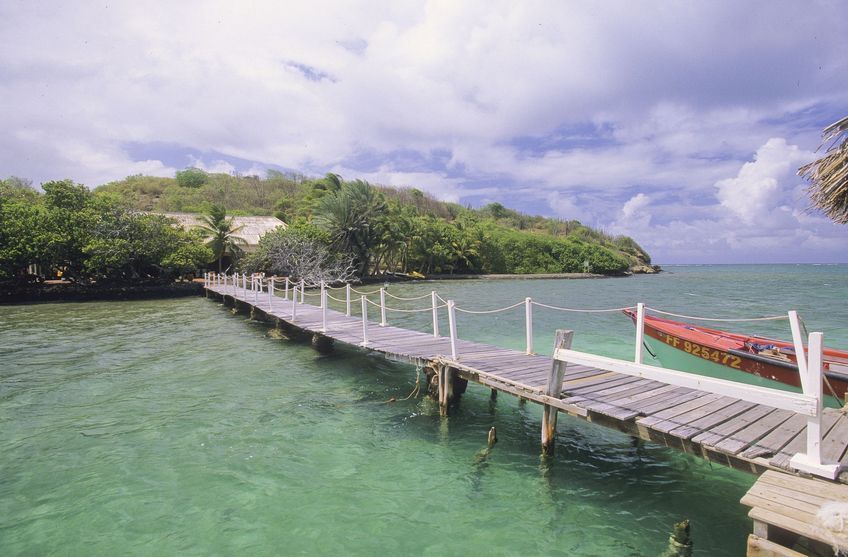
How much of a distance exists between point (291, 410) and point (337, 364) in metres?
3.68

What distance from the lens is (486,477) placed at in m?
6.01

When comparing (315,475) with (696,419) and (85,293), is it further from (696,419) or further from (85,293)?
(85,293)

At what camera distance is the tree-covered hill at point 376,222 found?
50.1 m

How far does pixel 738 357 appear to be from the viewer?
8469mm

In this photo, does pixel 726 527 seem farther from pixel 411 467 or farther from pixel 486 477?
pixel 411 467

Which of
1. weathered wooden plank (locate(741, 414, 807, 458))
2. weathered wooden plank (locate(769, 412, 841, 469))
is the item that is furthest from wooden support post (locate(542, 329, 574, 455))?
weathered wooden plank (locate(769, 412, 841, 469))

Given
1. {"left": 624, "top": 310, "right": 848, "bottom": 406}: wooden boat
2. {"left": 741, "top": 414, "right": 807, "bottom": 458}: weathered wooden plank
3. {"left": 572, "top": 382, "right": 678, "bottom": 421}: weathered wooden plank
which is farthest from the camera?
{"left": 624, "top": 310, "right": 848, "bottom": 406}: wooden boat

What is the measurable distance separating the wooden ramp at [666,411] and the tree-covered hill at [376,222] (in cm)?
3376

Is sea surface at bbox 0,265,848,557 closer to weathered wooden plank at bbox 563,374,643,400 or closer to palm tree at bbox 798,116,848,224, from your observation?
weathered wooden plank at bbox 563,374,643,400

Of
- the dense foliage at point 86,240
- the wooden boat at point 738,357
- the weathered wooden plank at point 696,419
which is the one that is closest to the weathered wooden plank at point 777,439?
the weathered wooden plank at point 696,419

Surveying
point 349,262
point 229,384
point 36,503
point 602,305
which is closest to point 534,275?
point 349,262

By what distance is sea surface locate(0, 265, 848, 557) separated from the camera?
4.76 metres

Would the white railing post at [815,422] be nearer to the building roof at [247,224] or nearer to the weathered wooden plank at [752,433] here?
Answer: the weathered wooden plank at [752,433]

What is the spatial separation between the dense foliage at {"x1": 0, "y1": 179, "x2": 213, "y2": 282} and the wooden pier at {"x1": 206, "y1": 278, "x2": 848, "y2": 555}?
27.4m
